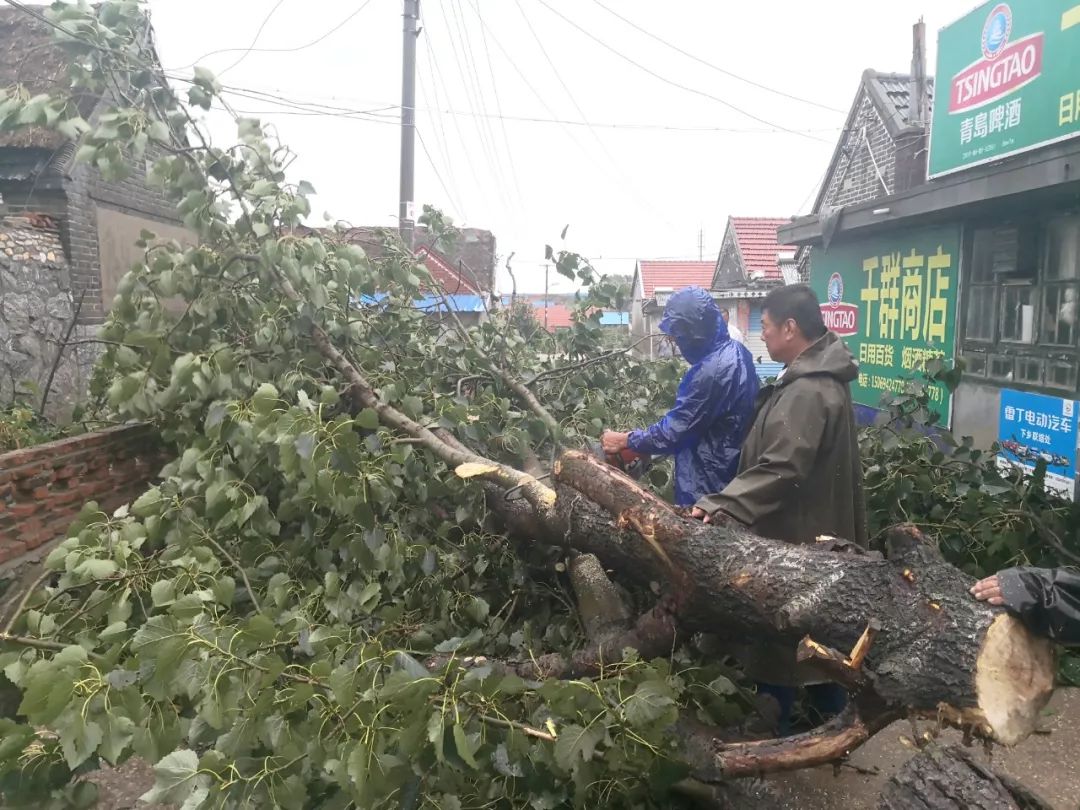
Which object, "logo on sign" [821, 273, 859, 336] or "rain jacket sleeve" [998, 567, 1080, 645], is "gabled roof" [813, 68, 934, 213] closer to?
"logo on sign" [821, 273, 859, 336]

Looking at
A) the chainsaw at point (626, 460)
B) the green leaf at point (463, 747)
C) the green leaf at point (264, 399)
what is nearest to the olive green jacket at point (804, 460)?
the chainsaw at point (626, 460)

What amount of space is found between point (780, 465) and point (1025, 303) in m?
4.44

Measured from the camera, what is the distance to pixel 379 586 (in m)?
2.62

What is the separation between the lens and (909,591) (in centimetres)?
183

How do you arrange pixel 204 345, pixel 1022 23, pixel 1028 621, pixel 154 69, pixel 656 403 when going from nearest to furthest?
pixel 1028 621 → pixel 154 69 → pixel 204 345 → pixel 656 403 → pixel 1022 23

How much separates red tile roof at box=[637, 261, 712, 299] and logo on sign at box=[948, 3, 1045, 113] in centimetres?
2204

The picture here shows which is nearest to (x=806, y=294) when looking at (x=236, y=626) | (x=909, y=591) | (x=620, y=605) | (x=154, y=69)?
(x=909, y=591)

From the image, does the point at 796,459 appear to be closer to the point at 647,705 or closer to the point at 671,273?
the point at 647,705

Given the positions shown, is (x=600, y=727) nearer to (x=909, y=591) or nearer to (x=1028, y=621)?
(x=909, y=591)

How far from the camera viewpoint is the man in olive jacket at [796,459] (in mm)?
2328

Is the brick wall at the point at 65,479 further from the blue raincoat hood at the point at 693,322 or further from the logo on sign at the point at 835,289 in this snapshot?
the logo on sign at the point at 835,289

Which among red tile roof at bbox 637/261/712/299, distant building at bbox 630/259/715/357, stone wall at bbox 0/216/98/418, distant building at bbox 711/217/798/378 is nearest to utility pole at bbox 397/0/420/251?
stone wall at bbox 0/216/98/418

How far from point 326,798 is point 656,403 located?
3321mm

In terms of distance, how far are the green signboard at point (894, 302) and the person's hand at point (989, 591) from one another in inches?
183
